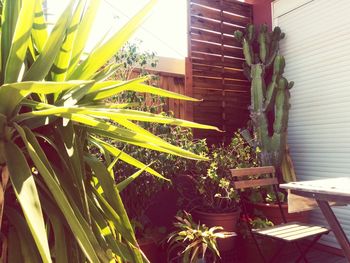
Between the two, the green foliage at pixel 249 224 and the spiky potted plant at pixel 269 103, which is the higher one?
the spiky potted plant at pixel 269 103

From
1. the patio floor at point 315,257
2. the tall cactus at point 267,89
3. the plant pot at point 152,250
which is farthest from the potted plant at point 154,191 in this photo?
the tall cactus at point 267,89

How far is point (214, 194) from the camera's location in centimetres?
343

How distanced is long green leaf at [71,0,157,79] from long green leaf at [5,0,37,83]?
283mm

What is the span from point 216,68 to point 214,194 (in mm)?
2000

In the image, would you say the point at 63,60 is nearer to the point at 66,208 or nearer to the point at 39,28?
the point at 39,28

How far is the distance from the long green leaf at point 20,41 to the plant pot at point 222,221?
244 centimetres

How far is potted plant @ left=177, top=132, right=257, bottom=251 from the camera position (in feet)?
10.7

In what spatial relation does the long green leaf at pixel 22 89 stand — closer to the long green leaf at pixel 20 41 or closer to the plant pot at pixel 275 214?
the long green leaf at pixel 20 41

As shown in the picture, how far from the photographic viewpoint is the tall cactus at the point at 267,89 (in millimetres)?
4238

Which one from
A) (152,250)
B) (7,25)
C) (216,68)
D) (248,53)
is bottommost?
(152,250)

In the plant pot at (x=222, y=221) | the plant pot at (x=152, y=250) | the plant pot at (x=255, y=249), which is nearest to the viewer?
the plant pot at (x=152, y=250)

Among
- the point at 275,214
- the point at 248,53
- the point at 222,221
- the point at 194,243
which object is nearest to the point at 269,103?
the point at 248,53

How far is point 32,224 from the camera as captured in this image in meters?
0.84

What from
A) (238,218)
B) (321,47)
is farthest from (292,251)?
(321,47)
